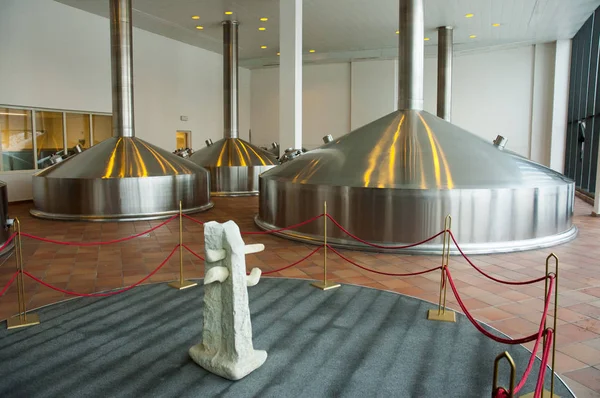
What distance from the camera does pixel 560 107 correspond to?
18031 millimetres

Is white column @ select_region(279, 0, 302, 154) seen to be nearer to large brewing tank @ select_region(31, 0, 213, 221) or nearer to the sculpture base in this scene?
large brewing tank @ select_region(31, 0, 213, 221)

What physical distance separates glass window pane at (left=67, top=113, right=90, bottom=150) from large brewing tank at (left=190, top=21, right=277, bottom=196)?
3.11 meters

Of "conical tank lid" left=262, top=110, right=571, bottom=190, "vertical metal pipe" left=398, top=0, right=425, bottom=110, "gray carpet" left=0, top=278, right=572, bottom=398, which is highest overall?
"vertical metal pipe" left=398, top=0, right=425, bottom=110

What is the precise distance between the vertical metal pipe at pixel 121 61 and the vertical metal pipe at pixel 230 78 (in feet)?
15.9

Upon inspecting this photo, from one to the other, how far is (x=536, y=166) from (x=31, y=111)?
11831 mm

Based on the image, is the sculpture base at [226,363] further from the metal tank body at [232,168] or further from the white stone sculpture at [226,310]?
the metal tank body at [232,168]

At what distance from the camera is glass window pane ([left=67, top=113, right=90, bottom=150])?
1355 centimetres

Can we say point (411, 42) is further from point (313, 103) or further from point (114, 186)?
point (313, 103)

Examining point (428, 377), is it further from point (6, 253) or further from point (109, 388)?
point (6, 253)

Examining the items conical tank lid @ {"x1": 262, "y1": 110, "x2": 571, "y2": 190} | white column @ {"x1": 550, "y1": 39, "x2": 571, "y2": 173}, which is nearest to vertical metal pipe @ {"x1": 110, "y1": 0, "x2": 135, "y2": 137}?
conical tank lid @ {"x1": 262, "y1": 110, "x2": 571, "y2": 190}

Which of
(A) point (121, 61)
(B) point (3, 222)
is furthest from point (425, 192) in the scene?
(A) point (121, 61)

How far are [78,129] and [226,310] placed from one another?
12421mm

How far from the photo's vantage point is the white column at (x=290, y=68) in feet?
39.6

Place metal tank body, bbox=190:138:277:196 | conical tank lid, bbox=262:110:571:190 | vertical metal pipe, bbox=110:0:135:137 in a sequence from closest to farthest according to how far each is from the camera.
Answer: conical tank lid, bbox=262:110:571:190 → vertical metal pipe, bbox=110:0:135:137 → metal tank body, bbox=190:138:277:196
